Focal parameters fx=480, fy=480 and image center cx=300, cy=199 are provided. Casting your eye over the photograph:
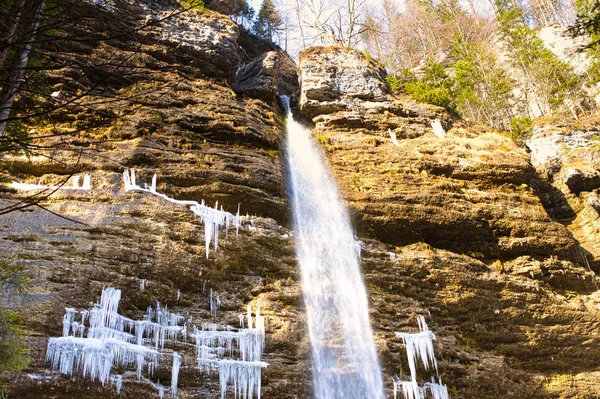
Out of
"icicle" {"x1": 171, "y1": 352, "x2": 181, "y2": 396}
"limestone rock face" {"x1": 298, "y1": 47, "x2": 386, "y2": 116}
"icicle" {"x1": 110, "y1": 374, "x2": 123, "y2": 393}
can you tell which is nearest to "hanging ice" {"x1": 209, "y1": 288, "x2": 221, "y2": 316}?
"icicle" {"x1": 171, "y1": 352, "x2": 181, "y2": 396}

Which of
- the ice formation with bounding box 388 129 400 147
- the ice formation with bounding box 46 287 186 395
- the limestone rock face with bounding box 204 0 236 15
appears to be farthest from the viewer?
the limestone rock face with bounding box 204 0 236 15

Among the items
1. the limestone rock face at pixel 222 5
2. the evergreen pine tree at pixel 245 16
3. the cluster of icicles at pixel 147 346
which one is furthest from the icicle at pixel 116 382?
the evergreen pine tree at pixel 245 16

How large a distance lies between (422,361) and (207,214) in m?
6.31

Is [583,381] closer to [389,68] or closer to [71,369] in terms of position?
[71,369]

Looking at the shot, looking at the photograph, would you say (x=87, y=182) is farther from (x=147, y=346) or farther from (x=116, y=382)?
(x=116, y=382)

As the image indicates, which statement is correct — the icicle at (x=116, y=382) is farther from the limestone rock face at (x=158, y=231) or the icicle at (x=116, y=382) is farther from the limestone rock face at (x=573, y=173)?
the limestone rock face at (x=573, y=173)

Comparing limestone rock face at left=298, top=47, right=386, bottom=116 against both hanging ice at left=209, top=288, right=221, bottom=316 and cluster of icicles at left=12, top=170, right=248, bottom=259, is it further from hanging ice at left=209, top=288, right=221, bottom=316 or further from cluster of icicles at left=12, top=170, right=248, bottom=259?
hanging ice at left=209, top=288, right=221, bottom=316

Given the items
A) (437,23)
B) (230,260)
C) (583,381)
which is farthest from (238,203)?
(437,23)

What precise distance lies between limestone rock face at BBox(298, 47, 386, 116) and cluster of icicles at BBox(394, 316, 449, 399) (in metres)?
8.62

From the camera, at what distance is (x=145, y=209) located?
10.6m

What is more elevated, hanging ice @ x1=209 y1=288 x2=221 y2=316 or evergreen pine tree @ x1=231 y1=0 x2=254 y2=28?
evergreen pine tree @ x1=231 y1=0 x2=254 y2=28

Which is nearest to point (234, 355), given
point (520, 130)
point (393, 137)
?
point (393, 137)

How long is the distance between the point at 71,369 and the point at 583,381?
1267 centimetres

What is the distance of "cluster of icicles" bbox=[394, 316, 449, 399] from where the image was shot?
1132 cm
